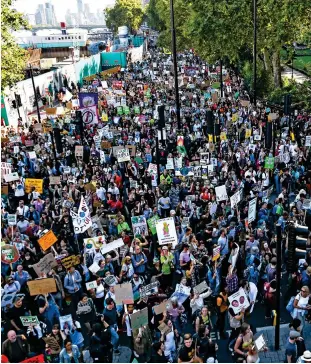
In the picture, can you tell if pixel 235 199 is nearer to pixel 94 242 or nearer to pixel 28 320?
pixel 94 242

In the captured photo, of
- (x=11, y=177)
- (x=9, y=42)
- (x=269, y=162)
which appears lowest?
(x=11, y=177)

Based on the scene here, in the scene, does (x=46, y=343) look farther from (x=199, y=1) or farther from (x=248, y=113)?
(x=199, y=1)

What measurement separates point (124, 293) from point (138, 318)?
28.6 inches

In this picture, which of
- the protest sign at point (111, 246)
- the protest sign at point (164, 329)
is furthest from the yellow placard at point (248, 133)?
the protest sign at point (164, 329)

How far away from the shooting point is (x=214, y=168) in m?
17.6

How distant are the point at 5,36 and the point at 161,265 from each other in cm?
1573

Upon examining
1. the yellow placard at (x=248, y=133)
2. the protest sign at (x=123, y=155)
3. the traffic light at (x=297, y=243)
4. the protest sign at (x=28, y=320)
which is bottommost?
the protest sign at (x=28, y=320)

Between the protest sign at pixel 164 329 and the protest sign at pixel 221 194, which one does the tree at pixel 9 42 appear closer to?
the protest sign at pixel 221 194

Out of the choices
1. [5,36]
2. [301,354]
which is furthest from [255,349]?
[5,36]

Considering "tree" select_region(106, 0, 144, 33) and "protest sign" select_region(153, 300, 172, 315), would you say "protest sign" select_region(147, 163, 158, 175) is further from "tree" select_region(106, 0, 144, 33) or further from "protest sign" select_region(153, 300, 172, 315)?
"tree" select_region(106, 0, 144, 33)

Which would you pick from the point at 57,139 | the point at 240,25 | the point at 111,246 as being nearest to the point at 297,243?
the point at 111,246

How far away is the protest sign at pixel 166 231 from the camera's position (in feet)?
38.5

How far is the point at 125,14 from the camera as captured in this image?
117 meters

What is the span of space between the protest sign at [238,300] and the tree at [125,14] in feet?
380
